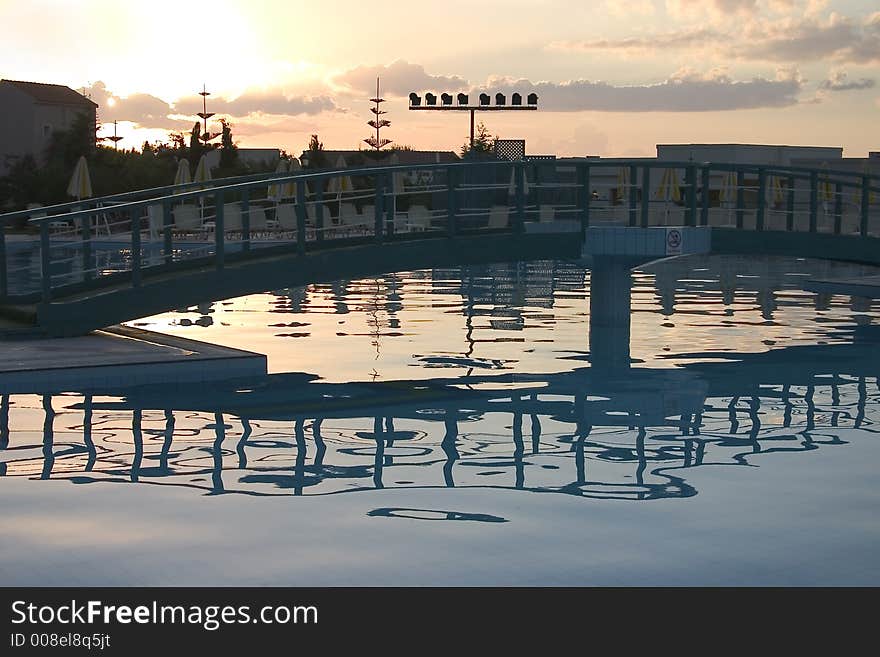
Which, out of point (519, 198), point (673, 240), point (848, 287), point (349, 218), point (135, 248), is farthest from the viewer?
point (349, 218)

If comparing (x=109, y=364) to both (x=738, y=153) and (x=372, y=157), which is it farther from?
(x=372, y=157)

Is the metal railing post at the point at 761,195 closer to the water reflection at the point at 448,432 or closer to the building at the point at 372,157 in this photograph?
the water reflection at the point at 448,432

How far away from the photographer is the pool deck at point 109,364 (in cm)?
1299

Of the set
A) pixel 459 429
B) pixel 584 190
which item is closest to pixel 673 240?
pixel 584 190

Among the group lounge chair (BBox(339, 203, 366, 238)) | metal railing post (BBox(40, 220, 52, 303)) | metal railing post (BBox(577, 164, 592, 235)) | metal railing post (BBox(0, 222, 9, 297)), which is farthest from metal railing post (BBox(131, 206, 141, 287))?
lounge chair (BBox(339, 203, 366, 238))

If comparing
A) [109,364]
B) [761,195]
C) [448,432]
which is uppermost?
[761,195]

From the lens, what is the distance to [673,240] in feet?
60.9

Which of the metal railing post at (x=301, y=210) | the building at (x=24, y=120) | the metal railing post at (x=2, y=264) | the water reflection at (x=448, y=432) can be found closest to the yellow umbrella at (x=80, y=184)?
the metal railing post at (x=2, y=264)

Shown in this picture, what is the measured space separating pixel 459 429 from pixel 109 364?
4155mm

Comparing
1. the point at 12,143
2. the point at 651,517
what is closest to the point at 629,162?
the point at 651,517

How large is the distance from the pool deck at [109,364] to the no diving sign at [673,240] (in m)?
6.74

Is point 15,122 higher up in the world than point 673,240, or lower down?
higher up
